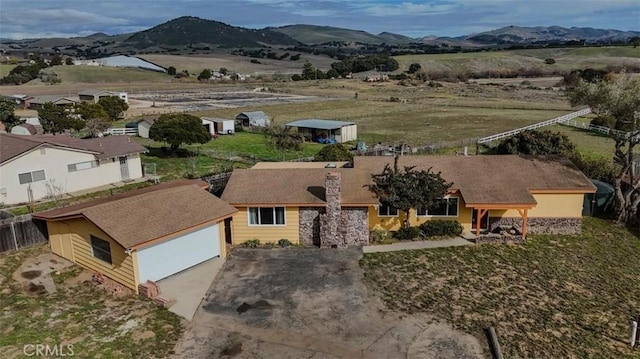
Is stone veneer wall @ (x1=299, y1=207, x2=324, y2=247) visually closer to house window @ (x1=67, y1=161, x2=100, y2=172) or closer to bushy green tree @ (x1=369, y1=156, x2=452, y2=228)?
bushy green tree @ (x1=369, y1=156, x2=452, y2=228)

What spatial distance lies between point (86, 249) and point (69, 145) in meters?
13.2

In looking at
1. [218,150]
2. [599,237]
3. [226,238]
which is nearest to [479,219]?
[599,237]

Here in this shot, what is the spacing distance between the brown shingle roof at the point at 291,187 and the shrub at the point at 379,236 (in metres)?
2.01

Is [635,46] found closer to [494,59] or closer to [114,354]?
[494,59]

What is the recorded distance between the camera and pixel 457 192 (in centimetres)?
2322

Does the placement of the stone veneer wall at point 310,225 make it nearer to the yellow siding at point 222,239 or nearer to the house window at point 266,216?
the house window at point 266,216

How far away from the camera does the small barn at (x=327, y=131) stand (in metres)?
49.5

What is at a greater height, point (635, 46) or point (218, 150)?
point (635, 46)

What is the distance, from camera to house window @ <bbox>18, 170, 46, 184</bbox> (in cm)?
2744

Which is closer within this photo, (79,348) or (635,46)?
(79,348)

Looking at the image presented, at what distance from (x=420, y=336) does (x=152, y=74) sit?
14774cm

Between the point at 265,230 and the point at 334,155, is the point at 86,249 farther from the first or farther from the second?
the point at 334,155

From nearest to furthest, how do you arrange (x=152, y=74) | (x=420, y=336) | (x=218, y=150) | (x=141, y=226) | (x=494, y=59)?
(x=420, y=336) < (x=141, y=226) < (x=218, y=150) < (x=152, y=74) < (x=494, y=59)

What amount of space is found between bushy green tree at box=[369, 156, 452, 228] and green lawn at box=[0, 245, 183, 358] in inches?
424
